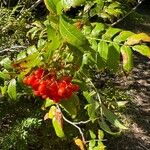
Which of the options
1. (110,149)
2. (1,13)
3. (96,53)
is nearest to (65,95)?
(96,53)

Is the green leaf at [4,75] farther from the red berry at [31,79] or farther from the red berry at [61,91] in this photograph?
the red berry at [61,91]

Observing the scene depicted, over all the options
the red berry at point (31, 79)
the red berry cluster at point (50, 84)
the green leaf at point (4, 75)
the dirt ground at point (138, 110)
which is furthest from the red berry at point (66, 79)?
the dirt ground at point (138, 110)

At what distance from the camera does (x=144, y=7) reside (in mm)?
8406

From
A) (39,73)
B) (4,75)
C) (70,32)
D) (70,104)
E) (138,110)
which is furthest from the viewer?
(138,110)

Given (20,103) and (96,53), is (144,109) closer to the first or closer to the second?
(20,103)

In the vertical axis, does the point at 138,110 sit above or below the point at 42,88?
below

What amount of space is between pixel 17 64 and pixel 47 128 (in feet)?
5.78

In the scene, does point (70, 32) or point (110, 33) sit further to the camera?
point (110, 33)

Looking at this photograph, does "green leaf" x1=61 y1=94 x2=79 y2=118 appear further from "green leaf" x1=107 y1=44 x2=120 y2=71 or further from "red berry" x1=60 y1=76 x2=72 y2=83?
"green leaf" x1=107 y1=44 x2=120 y2=71

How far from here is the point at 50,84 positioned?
1.69 metres

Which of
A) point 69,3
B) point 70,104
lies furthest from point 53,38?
point 70,104

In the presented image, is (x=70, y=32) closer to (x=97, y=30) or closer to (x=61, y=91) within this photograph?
(x=61, y=91)

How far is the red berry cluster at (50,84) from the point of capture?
168cm

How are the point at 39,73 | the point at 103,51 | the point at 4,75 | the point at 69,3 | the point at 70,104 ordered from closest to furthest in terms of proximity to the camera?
the point at 69,3 < the point at 103,51 < the point at 39,73 < the point at 70,104 < the point at 4,75
